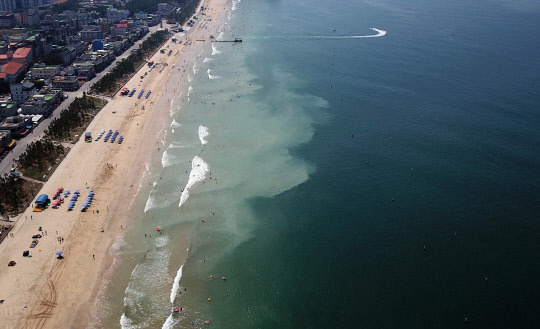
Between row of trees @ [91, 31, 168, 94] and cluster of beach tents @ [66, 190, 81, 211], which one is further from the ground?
row of trees @ [91, 31, 168, 94]

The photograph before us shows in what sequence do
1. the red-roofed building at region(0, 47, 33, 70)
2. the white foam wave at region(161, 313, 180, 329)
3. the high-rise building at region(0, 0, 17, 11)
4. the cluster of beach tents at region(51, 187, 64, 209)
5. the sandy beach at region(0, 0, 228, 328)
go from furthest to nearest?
the high-rise building at region(0, 0, 17, 11) < the red-roofed building at region(0, 47, 33, 70) < the cluster of beach tents at region(51, 187, 64, 209) < the sandy beach at region(0, 0, 228, 328) < the white foam wave at region(161, 313, 180, 329)

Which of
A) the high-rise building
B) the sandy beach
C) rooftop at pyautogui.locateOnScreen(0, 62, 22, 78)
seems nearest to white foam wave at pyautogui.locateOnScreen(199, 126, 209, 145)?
the sandy beach

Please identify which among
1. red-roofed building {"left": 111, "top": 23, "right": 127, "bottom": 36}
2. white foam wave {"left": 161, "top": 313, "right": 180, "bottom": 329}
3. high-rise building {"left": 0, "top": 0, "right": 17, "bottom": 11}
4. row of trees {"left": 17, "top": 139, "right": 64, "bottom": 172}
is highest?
high-rise building {"left": 0, "top": 0, "right": 17, "bottom": 11}

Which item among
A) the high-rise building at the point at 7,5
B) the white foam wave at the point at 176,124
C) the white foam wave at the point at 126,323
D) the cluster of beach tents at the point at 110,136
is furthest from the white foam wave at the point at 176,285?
the high-rise building at the point at 7,5

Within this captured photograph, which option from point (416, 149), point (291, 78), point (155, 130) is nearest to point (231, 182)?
point (155, 130)

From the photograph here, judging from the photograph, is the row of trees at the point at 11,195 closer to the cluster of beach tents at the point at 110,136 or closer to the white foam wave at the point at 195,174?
the cluster of beach tents at the point at 110,136

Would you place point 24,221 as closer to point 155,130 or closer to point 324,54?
point 155,130

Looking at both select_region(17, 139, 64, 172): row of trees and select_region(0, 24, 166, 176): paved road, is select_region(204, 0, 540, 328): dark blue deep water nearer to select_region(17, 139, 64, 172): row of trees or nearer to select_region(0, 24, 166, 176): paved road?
select_region(17, 139, 64, 172): row of trees
